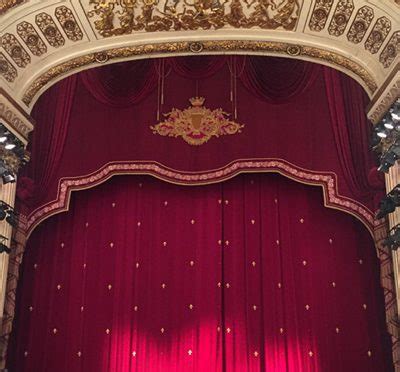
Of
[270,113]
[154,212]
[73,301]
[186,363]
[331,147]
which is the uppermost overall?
[270,113]

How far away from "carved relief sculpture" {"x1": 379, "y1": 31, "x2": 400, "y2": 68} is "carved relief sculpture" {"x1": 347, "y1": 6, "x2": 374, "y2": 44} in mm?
341

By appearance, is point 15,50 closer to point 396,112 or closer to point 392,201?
point 396,112

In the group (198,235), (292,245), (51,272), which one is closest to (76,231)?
(51,272)

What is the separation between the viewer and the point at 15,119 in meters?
7.61

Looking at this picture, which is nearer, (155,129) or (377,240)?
(377,240)

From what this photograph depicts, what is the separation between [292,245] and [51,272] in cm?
318

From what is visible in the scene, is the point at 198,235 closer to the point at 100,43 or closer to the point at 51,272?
the point at 51,272

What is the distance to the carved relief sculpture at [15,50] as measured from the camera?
7.45 meters

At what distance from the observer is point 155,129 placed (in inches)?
325

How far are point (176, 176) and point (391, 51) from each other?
2.99 meters

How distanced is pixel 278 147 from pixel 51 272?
3.39m

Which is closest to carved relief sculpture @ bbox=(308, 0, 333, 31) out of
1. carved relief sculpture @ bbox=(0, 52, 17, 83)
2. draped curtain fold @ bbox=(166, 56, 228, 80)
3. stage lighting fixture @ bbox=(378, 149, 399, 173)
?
draped curtain fold @ bbox=(166, 56, 228, 80)

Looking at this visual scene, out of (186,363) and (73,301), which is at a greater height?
(73,301)

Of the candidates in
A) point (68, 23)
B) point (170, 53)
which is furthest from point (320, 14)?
point (68, 23)
